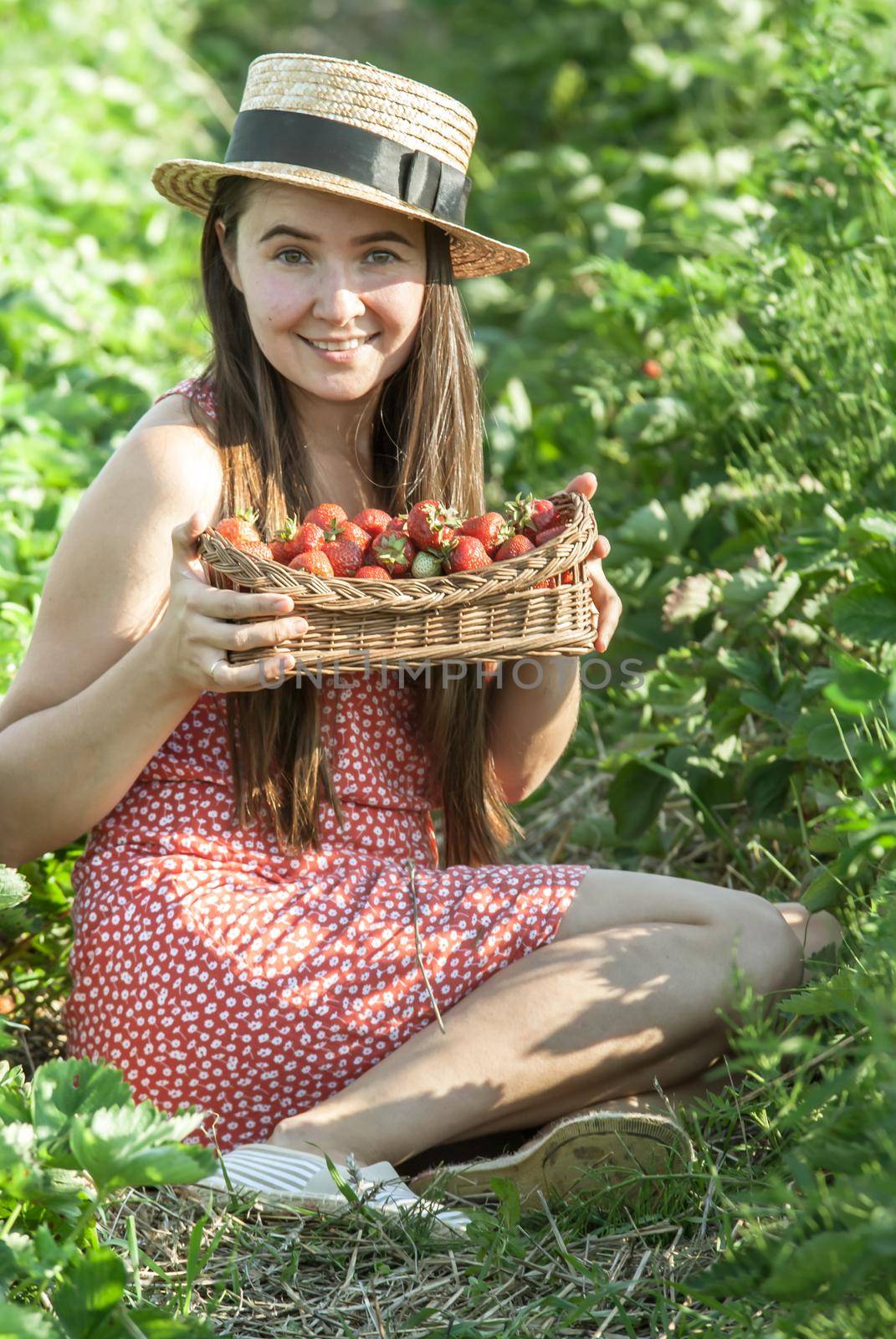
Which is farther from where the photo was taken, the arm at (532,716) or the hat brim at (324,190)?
the arm at (532,716)

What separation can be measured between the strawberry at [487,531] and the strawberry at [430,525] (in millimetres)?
29

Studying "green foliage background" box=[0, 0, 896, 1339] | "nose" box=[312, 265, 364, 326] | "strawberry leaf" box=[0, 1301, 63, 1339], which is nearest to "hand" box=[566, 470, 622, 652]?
"green foliage background" box=[0, 0, 896, 1339]

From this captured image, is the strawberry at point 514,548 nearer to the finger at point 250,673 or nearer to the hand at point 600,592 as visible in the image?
the hand at point 600,592

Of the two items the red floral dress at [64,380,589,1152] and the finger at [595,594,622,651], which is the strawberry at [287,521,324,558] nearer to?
the red floral dress at [64,380,589,1152]

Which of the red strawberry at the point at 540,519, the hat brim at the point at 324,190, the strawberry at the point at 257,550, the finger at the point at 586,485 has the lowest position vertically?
the strawberry at the point at 257,550

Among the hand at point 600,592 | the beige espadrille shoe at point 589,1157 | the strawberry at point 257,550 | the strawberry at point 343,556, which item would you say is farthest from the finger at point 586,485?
the beige espadrille shoe at point 589,1157

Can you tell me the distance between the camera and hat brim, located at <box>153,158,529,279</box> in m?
2.29

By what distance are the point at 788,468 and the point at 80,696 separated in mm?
1719

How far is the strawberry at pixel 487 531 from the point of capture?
2.25 metres

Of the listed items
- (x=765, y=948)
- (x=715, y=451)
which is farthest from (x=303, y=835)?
(x=715, y=451)

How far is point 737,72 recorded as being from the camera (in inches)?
237

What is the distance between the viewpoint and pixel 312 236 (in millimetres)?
2369

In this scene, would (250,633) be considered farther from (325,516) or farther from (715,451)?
Answer: (715,451)

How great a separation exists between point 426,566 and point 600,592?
38cm
